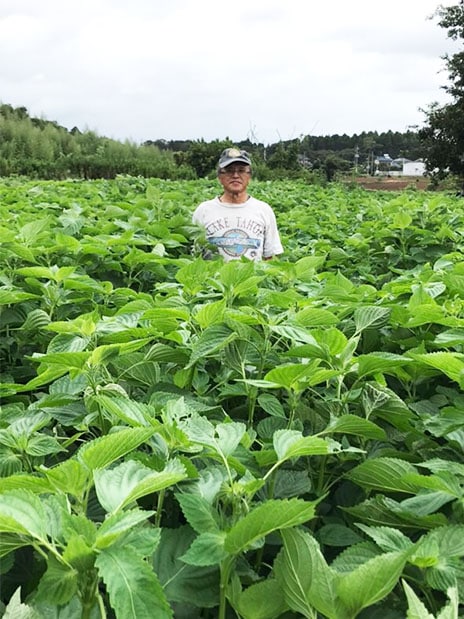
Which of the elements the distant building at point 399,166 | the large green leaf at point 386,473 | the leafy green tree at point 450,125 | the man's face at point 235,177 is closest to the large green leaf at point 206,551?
the large green leaf at point 386,473

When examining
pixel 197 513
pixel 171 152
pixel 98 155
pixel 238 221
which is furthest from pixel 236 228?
pixel 171 152

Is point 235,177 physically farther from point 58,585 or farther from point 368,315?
point 58,585

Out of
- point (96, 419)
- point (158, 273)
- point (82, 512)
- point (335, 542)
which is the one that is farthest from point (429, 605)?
point (158, 273)

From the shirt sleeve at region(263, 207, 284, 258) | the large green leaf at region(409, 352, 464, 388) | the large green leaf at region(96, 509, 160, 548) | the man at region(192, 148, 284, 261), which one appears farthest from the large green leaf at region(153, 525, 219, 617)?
the shirt sleeve at region(263, 207, 284, 258)

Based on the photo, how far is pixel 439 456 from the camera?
1090 millimetres

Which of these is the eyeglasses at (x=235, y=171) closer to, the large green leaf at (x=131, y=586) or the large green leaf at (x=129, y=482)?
the large green leaf at (x=129, y=482)

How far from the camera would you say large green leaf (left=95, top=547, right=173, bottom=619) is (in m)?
0.62

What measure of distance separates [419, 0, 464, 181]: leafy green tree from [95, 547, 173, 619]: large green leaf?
1455 inches

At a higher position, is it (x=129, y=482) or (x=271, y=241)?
(x=129, y=482)

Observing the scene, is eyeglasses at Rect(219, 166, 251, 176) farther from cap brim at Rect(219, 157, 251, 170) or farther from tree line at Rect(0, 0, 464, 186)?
tree line at Rect(0, 0, 464, 186)

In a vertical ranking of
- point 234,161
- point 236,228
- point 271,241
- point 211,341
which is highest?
point 234,161

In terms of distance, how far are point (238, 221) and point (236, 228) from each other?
0.05 metres

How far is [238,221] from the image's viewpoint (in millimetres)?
4406

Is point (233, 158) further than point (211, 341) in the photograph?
Yes
